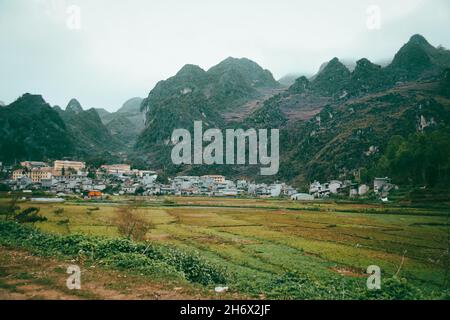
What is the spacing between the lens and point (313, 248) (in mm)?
29297

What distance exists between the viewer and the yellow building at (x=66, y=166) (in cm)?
13200

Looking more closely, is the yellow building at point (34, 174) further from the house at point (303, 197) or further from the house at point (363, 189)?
the house at point (363, 189)

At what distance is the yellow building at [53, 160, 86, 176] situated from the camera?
132m

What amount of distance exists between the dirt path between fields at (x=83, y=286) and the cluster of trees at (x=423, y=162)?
2705 inches

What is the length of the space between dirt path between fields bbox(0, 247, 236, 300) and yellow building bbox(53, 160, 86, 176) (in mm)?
122966

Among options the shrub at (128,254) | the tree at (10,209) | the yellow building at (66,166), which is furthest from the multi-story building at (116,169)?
the shrub at (128,254)

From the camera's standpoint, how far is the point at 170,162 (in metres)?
198

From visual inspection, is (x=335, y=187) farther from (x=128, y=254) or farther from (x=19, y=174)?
(x=19, y=174)

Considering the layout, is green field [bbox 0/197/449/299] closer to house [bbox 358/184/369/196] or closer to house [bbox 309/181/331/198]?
house [bbox 358/184/369/196]

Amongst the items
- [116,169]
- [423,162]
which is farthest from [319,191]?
[116,169]

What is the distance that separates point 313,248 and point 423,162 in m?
57.1
